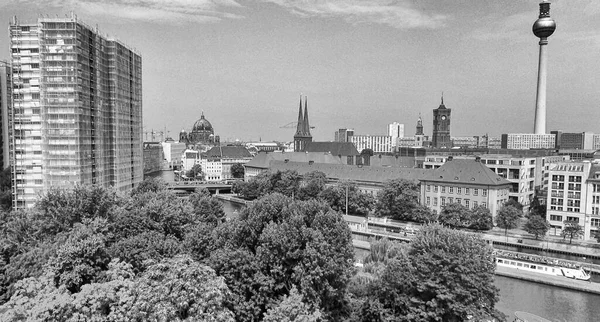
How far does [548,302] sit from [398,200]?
81.5ft

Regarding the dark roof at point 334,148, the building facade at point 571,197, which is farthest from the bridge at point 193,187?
the building facade at point 571,197

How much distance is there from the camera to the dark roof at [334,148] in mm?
113500

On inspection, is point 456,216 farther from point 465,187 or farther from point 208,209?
point 208,209

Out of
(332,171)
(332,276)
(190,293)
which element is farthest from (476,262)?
(332,171)

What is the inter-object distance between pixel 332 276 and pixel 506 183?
41.1 metres

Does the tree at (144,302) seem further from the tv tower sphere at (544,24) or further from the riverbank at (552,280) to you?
the tv tower sphere at (544,24)

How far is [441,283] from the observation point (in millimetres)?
19812

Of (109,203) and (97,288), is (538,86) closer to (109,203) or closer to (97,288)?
(109,203)

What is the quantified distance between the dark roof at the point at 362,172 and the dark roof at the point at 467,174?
451 cm

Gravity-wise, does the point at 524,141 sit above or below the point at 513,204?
above

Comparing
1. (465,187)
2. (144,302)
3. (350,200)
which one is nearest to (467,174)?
(465,187)

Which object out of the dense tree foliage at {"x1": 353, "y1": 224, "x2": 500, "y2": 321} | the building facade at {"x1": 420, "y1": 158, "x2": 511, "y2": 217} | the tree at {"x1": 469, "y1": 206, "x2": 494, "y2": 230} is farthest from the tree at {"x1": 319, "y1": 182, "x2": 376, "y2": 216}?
the dense tree foliage at {"x1": 353, "y1": 224, "x2": 500, "y2": 321}

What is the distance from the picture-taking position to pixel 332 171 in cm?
7712

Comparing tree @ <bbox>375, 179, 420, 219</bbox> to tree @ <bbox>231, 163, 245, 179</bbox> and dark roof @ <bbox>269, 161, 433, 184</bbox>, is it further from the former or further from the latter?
tree @ <bbox>231, 163, 245, 179</bbox>
